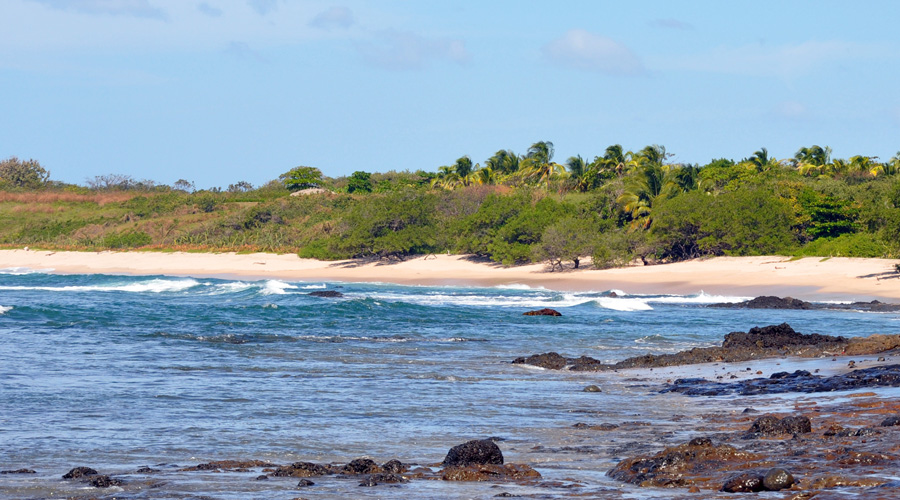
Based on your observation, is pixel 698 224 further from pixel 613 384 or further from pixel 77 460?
pixel 77 460

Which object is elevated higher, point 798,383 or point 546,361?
point 798,383

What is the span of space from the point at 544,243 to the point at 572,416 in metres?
40.9

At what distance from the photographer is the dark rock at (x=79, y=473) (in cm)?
798

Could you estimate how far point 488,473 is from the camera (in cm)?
806

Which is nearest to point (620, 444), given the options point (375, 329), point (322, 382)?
point (322, 382)

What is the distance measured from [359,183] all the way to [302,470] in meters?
89.4

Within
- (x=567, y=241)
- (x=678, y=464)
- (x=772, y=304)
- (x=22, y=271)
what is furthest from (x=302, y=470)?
(x=22, y=271)

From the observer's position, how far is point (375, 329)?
26156 mm

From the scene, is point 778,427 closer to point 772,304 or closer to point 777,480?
point 777,480

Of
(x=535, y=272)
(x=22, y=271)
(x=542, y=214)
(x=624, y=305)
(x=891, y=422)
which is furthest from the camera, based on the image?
(x=22, y=271)

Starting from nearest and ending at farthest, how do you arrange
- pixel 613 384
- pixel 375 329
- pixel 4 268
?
pixel 613 384 → pixel 375 329 → pixel 4 268

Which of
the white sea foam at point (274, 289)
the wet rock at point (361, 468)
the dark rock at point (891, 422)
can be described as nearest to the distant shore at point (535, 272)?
the white sea foam at point (274, 289)

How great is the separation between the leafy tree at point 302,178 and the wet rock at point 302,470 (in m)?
92.8

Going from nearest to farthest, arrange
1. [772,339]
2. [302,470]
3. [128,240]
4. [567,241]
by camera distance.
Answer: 1. [302,470]
2. [772,339]
3. [567,241]
4. [128,240]
